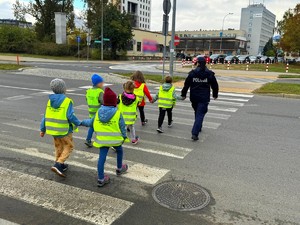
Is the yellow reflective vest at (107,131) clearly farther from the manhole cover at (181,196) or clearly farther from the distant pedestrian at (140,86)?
the distant pedestrian at (140,86)

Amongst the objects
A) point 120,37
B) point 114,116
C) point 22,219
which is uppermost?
point 120,37

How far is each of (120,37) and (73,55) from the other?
985 centimetres

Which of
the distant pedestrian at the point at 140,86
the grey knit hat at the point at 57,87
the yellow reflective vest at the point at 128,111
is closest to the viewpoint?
the grey knit hat at the point at 57,87

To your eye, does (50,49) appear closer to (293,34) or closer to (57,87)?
(293,34)

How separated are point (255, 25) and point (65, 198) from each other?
528 feet

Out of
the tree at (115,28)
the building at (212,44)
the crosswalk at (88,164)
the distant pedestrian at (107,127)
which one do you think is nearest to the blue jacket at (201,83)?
the crosswalk at (88,164)

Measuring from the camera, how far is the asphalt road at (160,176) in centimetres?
334

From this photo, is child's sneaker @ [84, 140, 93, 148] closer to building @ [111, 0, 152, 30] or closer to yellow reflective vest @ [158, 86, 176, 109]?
yellow reflective vest @ [158, 86, 176, 109]

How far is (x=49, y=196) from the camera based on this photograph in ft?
12.1

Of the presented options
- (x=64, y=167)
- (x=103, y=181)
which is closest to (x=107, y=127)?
(x=103, y=181)

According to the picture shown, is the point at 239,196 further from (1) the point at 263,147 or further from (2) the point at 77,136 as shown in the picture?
(2) the point at 77,136

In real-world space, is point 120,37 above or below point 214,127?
above

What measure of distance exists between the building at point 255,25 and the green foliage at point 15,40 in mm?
123967

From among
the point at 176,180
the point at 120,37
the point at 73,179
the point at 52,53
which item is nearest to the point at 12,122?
the point at 73,179
